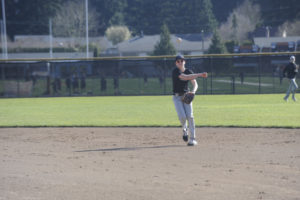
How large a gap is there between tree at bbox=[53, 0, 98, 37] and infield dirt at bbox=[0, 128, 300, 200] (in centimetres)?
5532

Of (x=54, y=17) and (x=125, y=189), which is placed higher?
(x=54, y=17)

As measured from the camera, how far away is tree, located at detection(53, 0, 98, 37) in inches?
2559

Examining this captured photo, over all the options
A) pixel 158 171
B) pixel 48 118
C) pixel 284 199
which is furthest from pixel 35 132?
pixel 284 199

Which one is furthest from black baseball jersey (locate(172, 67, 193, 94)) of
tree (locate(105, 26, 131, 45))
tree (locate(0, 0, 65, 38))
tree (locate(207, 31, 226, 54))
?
tree (locate(105, 26, 131, 45))

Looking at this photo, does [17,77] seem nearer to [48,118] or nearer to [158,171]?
[48,118]

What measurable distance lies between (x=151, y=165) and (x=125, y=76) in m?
20.4

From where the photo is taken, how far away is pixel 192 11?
214 feet

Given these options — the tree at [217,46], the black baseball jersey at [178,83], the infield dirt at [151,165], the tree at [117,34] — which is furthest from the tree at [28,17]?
the black baseball jersey at [178,83]

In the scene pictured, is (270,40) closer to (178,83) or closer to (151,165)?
(178,83)

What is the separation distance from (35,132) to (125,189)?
6.80 meters

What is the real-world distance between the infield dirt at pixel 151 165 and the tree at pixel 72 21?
5532 centimetres

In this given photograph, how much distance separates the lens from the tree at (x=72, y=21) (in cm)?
6500

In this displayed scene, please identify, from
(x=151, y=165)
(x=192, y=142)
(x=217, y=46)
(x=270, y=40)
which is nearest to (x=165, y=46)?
(x=217, y=46)

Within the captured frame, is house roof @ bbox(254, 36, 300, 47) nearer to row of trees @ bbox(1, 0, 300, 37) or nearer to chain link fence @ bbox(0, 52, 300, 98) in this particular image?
row of trees @ bbox(1, 0, 300, 37)
